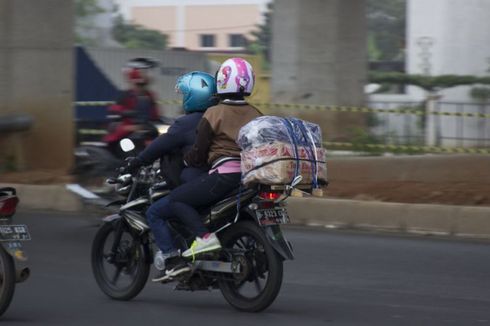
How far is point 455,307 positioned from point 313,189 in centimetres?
166

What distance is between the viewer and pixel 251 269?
7629 millimetres

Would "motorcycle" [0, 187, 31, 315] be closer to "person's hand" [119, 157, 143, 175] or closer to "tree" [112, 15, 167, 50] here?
"person's hand" [119, 157, 143, 175]

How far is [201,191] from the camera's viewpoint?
7.71 m

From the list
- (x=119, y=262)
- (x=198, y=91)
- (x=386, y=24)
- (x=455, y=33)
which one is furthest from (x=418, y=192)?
(x=386, y=24)

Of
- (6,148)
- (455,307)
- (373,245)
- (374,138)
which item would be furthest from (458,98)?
(455,307)

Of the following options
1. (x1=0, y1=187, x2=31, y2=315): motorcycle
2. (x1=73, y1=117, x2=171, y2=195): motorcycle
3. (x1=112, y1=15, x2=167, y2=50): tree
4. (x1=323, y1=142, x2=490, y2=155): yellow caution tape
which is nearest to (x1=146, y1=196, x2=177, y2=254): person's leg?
(x1=0, y1=187, x2=31, y2=315): motorcycle

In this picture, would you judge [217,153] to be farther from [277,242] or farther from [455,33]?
[455,33]

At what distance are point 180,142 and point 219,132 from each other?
1.25ft

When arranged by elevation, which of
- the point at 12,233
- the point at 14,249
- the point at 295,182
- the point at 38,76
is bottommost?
the point at 14,249

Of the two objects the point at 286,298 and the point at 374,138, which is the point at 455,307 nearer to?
the point at 286,298

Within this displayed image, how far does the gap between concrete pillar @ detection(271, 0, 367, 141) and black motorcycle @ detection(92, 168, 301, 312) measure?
14.1 meters

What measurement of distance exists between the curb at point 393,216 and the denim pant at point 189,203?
4.37m

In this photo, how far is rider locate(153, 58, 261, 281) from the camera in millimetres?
7633

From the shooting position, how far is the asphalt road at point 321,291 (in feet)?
25.3
